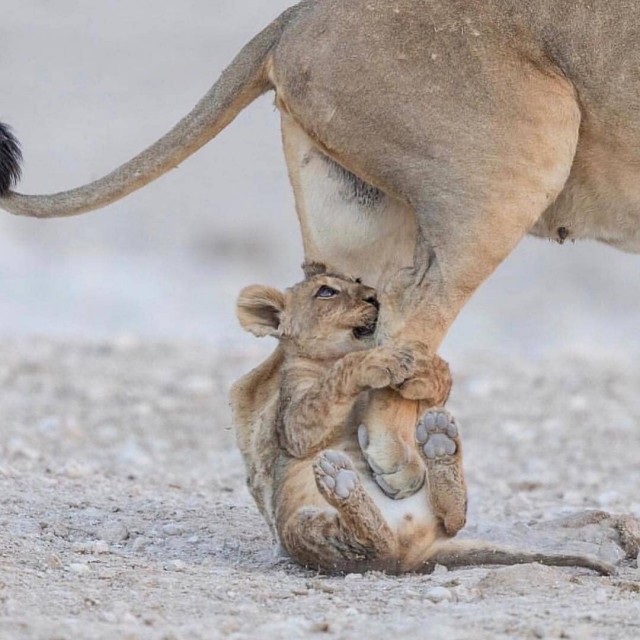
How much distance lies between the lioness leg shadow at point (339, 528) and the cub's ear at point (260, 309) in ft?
3.21

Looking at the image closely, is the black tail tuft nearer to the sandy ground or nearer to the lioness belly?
the lioness belly

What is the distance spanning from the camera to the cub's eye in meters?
6.39

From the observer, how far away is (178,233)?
73.3 feet

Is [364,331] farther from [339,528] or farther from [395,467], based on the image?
[339,528]

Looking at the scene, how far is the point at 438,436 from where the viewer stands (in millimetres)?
5680

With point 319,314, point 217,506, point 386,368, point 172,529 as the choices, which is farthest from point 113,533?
point 386,368

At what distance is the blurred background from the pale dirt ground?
0.05 m

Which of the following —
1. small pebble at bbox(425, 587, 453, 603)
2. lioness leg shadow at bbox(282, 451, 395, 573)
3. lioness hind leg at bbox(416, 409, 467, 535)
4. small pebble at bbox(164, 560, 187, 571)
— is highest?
lioness hind leg at bbox(416, 409, 467, 535)

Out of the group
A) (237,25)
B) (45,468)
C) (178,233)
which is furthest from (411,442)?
(237,25)

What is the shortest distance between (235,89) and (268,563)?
1.79 m

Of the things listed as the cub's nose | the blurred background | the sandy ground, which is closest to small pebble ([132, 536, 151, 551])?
the sandy ground

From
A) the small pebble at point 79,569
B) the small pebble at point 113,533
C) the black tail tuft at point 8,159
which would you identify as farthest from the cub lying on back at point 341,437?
the black tail tuft at point 8,159

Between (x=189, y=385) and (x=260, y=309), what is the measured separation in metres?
4.83

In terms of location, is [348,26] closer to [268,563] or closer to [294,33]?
[294,33]
